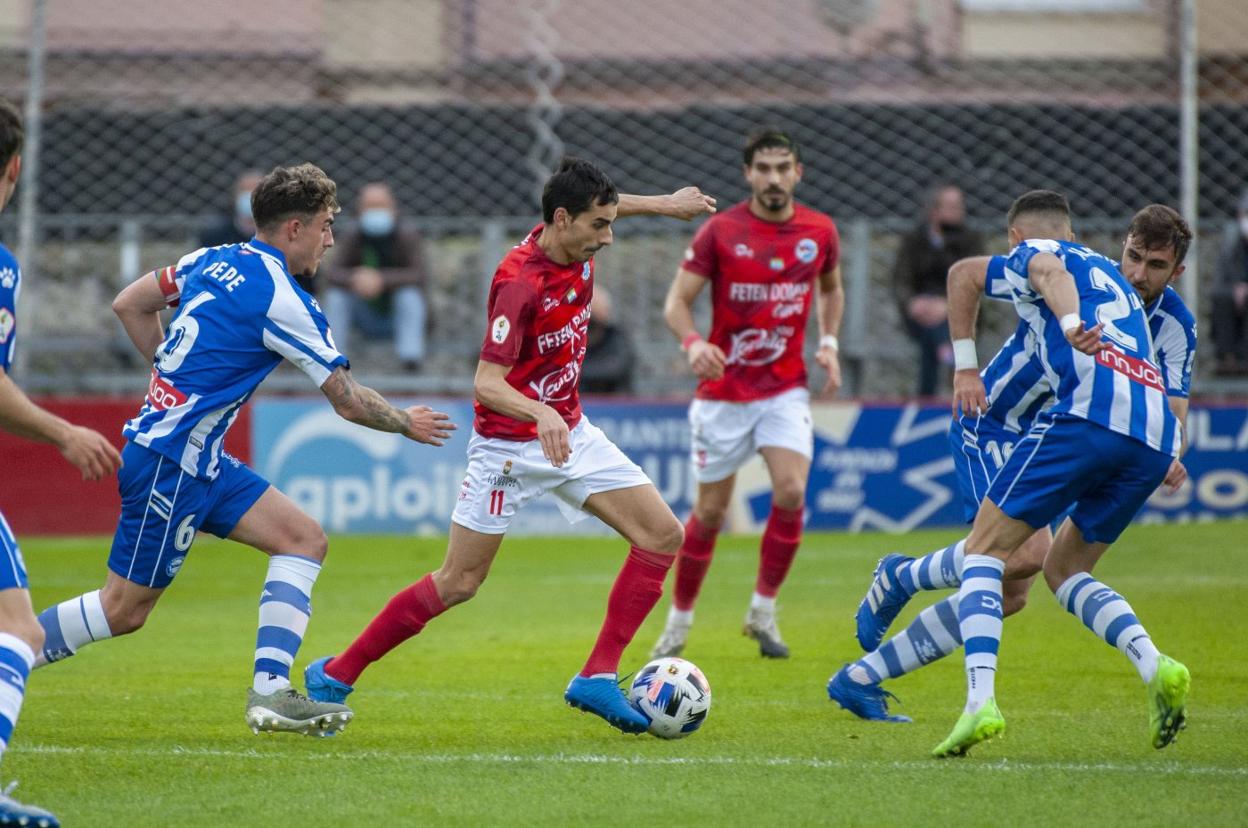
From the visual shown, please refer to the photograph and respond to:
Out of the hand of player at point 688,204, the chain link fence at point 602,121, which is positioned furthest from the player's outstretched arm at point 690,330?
the chain link fence at point 602,121

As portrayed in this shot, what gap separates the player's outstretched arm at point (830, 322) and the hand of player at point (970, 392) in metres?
2.40

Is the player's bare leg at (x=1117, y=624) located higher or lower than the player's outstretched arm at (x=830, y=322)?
lower

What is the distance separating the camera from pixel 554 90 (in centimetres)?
1733

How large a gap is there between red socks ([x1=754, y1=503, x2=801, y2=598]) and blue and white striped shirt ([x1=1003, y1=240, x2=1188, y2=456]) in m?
2.78

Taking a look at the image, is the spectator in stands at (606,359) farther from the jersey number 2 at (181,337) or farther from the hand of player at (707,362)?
the jersey number 2 at (181,337)

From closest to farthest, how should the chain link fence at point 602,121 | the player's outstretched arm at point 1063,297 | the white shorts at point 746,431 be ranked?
the player's outstretched arm at point 1063,297, the white shorts at point 746,431, the chain link fence at point 602,121

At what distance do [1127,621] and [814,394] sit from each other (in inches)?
350

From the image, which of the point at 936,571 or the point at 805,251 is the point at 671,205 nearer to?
the point at 936,571

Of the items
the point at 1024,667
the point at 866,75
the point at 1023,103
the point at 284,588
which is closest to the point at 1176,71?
the point at 1023,103

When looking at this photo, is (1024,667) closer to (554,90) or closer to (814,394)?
(814,394)

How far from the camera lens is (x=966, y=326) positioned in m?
6.39

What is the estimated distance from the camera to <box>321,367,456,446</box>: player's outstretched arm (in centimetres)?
575

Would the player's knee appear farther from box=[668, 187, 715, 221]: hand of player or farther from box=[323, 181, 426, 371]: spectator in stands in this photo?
box=[323, 181, 426, 371]: spectator in stands

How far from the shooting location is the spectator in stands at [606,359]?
14.3 meters
